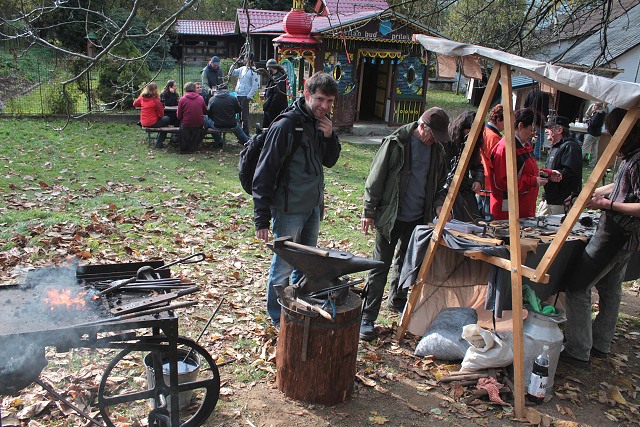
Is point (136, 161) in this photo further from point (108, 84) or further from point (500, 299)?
point (500, 299)

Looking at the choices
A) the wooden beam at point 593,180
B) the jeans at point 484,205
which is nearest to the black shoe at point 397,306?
the jeans at point 484,205

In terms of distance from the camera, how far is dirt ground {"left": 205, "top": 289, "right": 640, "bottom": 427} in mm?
4059

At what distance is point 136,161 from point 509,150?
30.7 feet

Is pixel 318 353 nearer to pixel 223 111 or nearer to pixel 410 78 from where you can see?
pixel 223 111

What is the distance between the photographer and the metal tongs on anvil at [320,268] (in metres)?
3.93

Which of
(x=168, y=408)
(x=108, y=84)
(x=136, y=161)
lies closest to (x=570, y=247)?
(x=168, y=408)

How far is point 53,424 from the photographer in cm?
376

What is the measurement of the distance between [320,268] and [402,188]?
1458 millimetres

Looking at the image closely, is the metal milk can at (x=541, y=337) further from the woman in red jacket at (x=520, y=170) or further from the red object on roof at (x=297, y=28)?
the red object on roof at (x=297, y=28)

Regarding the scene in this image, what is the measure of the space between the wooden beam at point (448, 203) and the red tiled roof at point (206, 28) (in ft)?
108

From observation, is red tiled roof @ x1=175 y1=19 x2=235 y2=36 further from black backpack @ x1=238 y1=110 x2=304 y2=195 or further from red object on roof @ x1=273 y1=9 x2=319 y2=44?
black backpack @ x1=238 y1=110 x2=304 y2=195

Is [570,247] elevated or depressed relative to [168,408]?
elevated

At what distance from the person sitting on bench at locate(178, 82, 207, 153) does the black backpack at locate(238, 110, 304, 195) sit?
839 centimetres

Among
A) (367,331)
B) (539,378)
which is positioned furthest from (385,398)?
(539,378)
